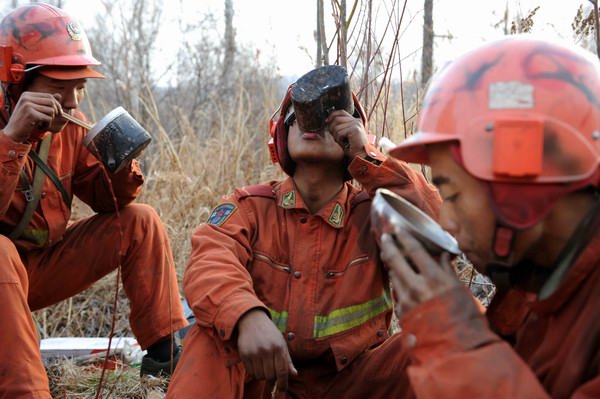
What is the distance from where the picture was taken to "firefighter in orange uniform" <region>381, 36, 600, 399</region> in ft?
5.00

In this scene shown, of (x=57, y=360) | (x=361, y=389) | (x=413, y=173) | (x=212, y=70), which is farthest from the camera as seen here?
(x=212, y=70)

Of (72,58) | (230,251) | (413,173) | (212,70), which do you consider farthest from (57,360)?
(212,70)

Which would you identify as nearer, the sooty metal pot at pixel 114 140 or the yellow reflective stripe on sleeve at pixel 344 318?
the yellow reflective stripe on sleeve at pixel 344 318

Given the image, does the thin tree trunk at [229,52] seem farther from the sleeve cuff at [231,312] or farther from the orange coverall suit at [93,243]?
the sleeve cuff at [231,312]

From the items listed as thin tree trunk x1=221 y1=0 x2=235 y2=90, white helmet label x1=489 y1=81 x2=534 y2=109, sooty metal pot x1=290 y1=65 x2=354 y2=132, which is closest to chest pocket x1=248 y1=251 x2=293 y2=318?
sooty metal pot x1=290 y1=65 x2=354 y2=132

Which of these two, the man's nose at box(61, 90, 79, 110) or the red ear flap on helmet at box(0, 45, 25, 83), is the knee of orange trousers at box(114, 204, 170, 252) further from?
the red ear flap on helmet at box(0, 45, 25, 83)

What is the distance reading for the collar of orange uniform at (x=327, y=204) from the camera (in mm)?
2781

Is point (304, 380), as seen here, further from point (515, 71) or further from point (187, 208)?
point (187, 208)

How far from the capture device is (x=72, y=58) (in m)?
3.61

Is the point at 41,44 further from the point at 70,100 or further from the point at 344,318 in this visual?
the point at 344,318

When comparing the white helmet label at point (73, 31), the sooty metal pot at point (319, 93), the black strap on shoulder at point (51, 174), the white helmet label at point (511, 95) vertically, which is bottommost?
the black strap on shoulder at point (51, 174)

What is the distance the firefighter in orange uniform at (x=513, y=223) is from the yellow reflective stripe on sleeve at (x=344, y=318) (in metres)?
0.95

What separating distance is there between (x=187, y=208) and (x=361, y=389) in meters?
3.41

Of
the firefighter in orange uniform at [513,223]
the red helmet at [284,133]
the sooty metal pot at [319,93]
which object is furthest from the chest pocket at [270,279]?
the firefighter in orange uniform at [513,223]
